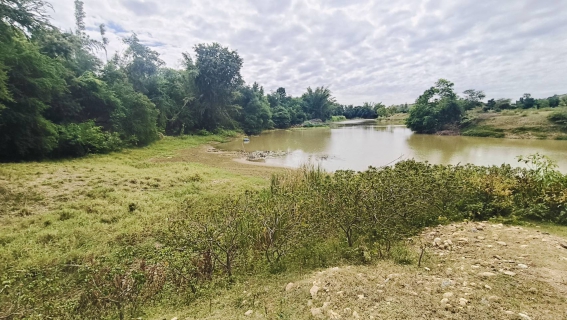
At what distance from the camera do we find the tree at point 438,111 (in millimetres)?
29031

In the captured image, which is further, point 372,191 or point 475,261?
A: point 372,191

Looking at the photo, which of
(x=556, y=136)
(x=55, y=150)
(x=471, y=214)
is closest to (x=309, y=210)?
(x=471, y=214)

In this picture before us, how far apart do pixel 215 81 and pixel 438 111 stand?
24.4 meters

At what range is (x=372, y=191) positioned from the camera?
4.23m

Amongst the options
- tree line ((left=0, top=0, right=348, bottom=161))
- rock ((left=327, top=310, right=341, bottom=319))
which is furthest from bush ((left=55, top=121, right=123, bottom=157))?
rock ((left=327, top=310, right=341, bottom=319))

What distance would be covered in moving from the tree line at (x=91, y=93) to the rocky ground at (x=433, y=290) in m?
9.16

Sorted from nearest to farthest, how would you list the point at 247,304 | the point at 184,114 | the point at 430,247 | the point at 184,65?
the point at 247,304 → the point at 430,247 → the point at 184,114 → the point at 184,65

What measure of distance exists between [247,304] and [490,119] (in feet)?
110

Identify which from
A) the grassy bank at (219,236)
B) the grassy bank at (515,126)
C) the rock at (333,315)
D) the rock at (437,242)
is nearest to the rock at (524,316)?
the grassy bank at (219,236)

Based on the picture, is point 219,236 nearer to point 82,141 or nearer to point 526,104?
point 82,141

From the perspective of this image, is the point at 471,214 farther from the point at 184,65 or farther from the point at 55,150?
the point at 184,65

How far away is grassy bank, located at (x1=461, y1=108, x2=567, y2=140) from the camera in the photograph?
22484 millimetres

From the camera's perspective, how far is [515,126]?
24.8 metres

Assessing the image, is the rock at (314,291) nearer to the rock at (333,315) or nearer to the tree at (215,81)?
the rock at (333,315)
